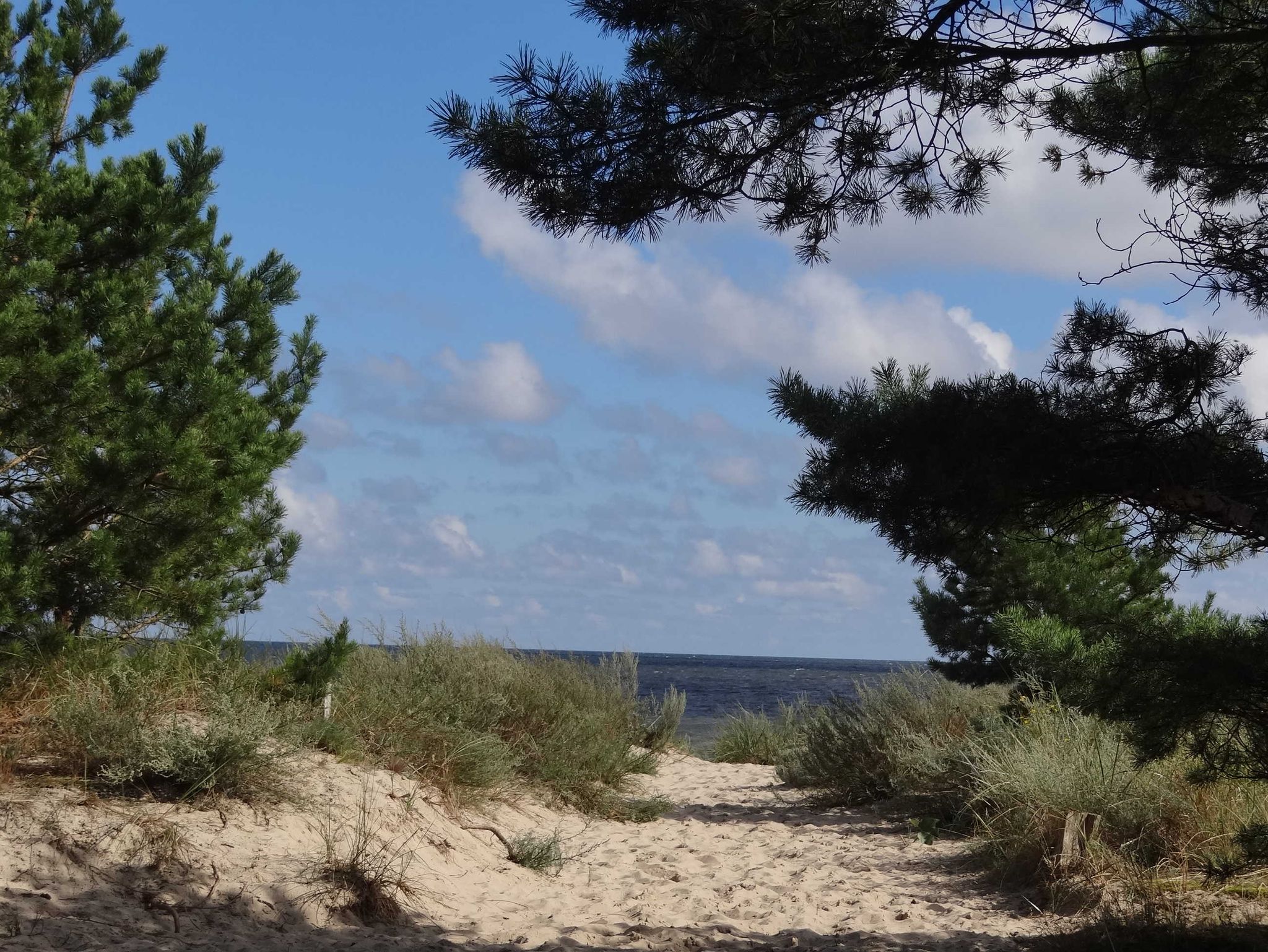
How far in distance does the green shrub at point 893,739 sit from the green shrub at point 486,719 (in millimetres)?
1957

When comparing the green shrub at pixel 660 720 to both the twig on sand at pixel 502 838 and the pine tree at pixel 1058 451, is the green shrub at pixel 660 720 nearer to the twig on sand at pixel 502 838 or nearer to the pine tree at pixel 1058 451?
the twig on sand at pixel 502 838

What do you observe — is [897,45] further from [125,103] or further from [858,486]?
[125,103]

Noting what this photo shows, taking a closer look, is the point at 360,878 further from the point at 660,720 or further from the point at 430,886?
the point at 660,720

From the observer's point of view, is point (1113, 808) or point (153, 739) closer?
point (153, 739)

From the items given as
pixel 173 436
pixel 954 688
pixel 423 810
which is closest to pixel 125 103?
pixel 173 436

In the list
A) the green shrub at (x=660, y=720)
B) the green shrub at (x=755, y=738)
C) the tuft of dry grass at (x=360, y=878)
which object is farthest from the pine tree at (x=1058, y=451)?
the green shrub at (x=755, y=738)

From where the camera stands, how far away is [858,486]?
4457 mm

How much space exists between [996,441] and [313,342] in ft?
23.9

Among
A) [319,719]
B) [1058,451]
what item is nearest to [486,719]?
[319,719]

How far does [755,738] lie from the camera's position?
1523 cm

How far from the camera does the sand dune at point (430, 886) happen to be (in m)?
5.20

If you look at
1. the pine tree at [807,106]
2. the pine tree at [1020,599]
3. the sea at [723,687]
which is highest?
the pine tree at [807,106]

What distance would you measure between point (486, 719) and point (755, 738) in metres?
6.81

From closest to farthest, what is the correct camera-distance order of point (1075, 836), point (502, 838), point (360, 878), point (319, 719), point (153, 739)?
point (360, 878) < point (153, 739) < point (1075, 836) < point (502, 838) < point (319, 719)
